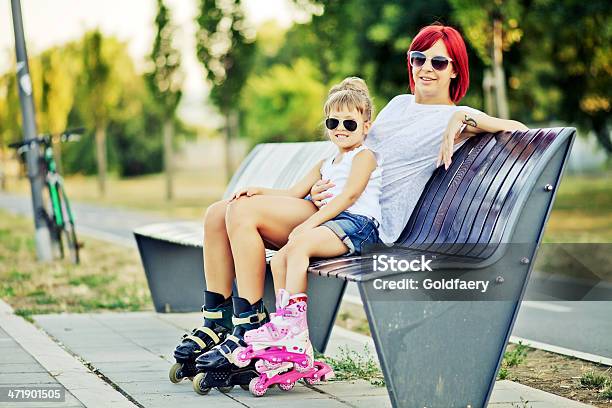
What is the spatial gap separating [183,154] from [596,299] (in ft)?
222

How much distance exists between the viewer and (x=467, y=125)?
5.39m

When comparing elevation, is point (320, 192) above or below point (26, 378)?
above

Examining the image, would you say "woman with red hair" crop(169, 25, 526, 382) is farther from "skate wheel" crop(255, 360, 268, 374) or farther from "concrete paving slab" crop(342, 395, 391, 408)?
"concrete paving slab" crop(342, 395, 391, 408)

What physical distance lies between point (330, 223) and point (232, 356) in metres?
0.75

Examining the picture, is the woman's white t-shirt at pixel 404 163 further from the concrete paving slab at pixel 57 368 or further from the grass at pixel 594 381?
the concrete paving slab at pixel 57 368

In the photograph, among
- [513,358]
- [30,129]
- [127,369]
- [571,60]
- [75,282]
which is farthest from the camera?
[571,60]

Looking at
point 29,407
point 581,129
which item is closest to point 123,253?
point 29,407

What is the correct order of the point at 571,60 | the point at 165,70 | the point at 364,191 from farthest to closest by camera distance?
the point at 165,70 < the point at 571,60 < the point at 364,191

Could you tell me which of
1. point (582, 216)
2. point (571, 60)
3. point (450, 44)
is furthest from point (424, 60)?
point (571, 60)

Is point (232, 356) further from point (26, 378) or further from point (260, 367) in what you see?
point (26, 378)

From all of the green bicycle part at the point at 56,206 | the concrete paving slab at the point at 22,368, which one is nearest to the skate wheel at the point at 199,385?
the concrete paving slab at the point at 22,368

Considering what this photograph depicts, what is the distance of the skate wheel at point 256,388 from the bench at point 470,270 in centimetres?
63

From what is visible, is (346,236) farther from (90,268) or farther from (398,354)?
(90,268)

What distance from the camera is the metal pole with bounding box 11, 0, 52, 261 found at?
12898 millimetres
